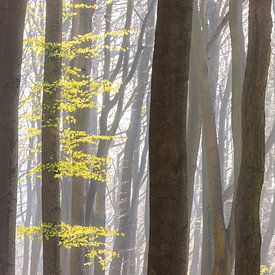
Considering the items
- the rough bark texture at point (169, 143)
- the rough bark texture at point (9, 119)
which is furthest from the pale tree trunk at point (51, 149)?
the rough bark texture at point (169, 143)

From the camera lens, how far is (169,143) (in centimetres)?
607

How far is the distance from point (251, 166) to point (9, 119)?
354 cm

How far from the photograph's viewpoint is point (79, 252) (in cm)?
1485

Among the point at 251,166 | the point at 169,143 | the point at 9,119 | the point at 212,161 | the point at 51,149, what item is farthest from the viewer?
the point at 212,161

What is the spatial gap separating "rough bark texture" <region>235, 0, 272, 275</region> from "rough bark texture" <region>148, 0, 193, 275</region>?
2210 millimetres

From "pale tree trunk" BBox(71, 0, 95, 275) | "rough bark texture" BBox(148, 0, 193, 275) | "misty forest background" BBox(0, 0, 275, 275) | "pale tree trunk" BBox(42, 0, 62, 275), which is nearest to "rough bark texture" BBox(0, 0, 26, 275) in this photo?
"misty forest background" BBox(0, 0, 275, 275)

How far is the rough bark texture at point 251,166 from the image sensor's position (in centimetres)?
812

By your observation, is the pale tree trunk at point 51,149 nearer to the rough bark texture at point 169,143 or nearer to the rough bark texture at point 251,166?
the rough bark texture at point 251,166

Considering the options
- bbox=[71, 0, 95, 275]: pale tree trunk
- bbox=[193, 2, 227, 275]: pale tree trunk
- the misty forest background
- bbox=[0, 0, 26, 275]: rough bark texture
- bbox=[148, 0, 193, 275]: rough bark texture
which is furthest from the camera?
bbox=[71, 0, 95, 275]: pale tree trunk

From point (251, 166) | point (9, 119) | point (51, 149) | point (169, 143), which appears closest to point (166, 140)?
point (169, 143)

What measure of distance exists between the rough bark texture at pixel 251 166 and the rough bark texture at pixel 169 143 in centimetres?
221

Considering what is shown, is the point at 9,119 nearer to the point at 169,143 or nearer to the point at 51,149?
the point at 51,149

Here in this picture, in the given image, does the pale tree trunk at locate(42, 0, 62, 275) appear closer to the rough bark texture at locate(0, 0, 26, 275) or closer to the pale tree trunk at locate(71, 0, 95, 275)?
the rough bark texture at locate(0, 0, 26, 275)

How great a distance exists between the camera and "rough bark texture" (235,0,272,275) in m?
8.12
